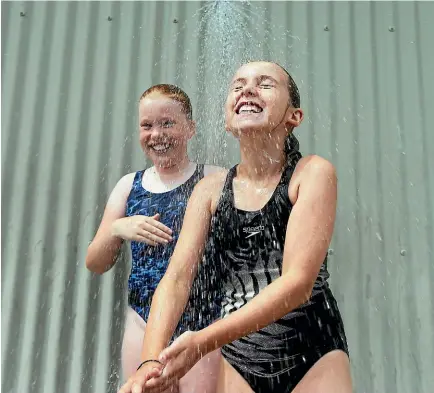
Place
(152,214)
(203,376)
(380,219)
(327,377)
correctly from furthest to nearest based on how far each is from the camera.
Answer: (380,219) → (152,214) → (203,376) → (327,377)

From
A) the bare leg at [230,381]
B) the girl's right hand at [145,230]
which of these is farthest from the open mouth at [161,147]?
the bare leg at [230,381]

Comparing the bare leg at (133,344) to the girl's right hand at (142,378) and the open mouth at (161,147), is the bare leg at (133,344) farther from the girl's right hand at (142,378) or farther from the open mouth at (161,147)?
the girl's right hand at (142,378)

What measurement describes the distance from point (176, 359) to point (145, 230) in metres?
0.67

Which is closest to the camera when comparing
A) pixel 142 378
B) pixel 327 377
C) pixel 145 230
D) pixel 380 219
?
pixel 142 378

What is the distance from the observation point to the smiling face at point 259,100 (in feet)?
4.35

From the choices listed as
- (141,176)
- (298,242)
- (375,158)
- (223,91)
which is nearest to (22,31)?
(223,91)

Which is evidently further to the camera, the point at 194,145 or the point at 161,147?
the point at 194,145

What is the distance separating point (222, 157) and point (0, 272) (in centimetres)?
89

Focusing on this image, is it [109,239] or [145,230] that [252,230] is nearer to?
[145,230]

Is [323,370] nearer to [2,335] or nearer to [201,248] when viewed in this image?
[201,248]

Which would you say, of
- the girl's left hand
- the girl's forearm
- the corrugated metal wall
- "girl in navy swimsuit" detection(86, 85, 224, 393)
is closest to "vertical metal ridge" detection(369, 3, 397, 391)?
the corrugated metal wall

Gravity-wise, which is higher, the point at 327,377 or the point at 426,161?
the point at 426,161

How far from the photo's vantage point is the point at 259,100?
1355mm

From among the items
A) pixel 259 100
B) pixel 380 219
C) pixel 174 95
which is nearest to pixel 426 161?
pixel 380 219
